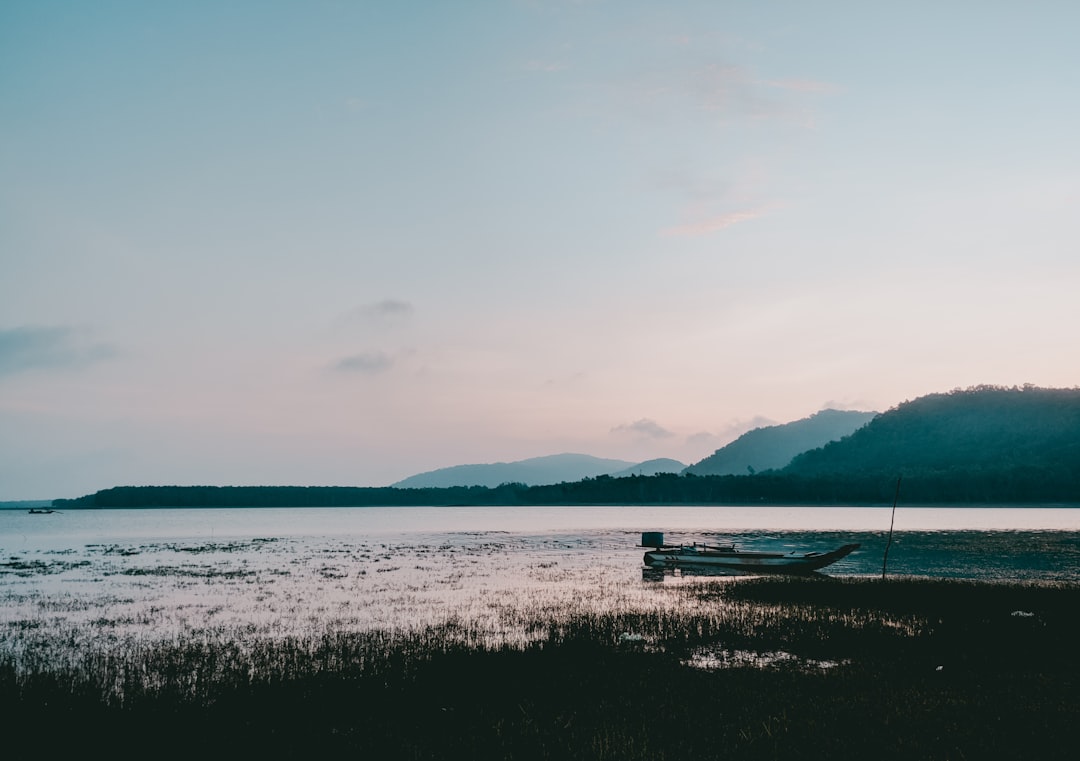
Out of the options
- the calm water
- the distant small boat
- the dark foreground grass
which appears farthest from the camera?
the distant small boat

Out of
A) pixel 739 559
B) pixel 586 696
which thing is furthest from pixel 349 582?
pixel 586 696

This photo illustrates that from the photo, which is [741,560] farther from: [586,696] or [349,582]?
[586,696]

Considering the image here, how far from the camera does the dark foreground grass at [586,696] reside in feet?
44.8

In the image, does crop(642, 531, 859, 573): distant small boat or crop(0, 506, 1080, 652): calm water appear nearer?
crop(0, 506, 1080, 652): calm water

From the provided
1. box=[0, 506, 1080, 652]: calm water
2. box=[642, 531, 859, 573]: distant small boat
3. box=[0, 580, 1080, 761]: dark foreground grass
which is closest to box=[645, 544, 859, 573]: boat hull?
box=[642, 531, 859, 573]: distant small boat

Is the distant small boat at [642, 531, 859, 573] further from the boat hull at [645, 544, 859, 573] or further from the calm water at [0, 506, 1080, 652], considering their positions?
the calm water at [0, 506, 1080, 652]

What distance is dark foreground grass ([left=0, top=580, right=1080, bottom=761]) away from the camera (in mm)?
13656

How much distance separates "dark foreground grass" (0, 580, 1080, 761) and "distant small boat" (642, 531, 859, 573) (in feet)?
81.0

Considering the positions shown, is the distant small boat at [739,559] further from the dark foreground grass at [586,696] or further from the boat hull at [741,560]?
the dark foreground grass at [586,696]

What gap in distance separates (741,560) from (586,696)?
39.7 m

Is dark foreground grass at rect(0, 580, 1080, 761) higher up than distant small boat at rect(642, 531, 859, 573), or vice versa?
dark foreground grass at rect(0, 580, 1080, 761)

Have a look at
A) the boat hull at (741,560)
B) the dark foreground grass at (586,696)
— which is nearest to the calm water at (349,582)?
the boat hull at (741,560)

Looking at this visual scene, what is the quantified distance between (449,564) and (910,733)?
1888 inches

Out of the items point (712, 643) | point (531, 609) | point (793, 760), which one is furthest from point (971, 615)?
point (793, 760)
